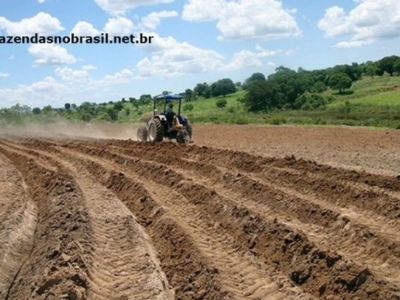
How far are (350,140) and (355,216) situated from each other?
15.6 m

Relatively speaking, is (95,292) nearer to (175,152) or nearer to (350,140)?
(175,152)

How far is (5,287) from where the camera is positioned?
→ 7.15 meters

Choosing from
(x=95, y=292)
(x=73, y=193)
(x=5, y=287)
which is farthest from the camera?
(x=73, y=193)

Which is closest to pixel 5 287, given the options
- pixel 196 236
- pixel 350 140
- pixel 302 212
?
pixel 196 236

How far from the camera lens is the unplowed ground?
252 inches

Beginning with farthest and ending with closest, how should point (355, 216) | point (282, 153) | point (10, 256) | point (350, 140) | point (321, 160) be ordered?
point (350, 140) → point (282, 153) → point (321, 160) → point (355, 216) → point (10, 256)

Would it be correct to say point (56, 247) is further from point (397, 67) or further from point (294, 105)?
point (397, 67)

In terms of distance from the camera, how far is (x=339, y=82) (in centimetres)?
6575

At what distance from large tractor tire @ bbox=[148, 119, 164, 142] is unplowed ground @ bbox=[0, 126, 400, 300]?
6246 mm

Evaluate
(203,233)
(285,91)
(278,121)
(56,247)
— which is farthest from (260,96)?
(56,247)

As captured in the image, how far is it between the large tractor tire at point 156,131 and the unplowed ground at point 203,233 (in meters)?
6.25

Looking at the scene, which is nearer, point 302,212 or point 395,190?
point 302,212

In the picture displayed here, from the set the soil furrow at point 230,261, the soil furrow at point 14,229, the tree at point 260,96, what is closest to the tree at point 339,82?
the tree at point 260,96

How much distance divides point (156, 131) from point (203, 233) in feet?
44.2
